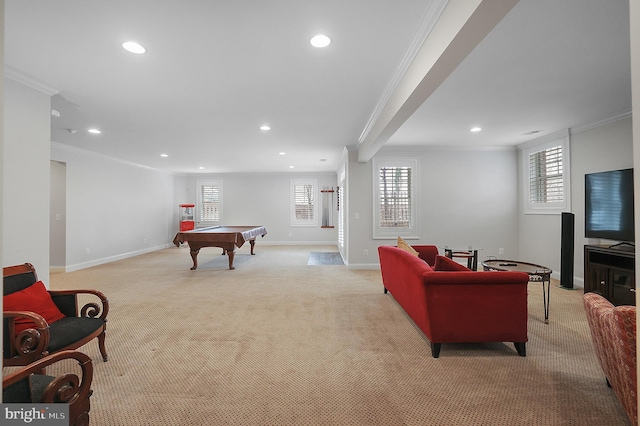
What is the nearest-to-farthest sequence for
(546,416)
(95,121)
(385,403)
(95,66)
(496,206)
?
(546,416) < (385,403) < (95,66) < (95,121) < (496,206)

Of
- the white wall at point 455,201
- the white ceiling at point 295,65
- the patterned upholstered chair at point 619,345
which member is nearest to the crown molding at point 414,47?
the white ceiling at point 295,65

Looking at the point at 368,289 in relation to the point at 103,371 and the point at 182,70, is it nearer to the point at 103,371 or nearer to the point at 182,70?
the point at 103,371

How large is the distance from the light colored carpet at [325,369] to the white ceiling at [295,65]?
2322 mm

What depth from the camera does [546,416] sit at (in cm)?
183

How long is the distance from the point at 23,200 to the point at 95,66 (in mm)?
1473

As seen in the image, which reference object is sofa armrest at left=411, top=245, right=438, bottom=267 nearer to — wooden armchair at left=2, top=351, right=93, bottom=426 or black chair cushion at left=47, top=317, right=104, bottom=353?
black chair cushion at left=47, top=317, right=104, bottom=353

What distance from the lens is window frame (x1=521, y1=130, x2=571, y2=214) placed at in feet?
16.8

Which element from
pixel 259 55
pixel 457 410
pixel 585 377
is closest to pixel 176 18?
pixel 259 55

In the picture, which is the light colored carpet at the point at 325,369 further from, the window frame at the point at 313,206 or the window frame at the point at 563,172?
the window frame at the point at 313,206

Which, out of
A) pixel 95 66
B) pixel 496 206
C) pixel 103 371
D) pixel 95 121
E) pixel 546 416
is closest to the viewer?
pixel 546 416

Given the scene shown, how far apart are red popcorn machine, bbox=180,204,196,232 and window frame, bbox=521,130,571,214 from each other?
921 cm

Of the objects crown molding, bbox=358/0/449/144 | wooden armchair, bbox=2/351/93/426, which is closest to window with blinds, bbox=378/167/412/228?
crown molding, bbox=358/0/449/144

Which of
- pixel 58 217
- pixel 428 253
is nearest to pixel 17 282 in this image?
pixel 428 253

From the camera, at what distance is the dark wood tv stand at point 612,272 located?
12.1 ft
